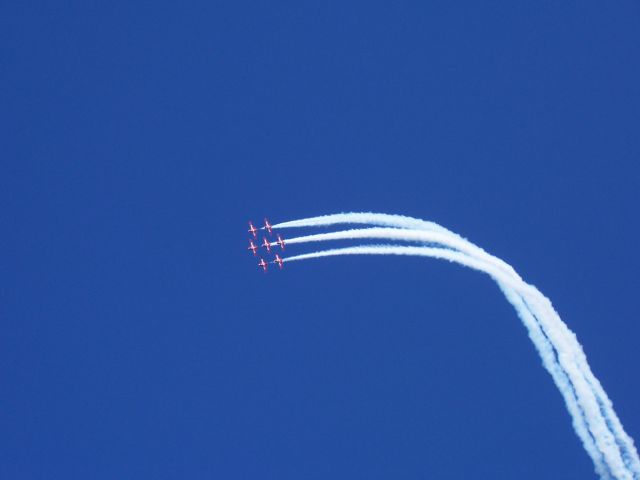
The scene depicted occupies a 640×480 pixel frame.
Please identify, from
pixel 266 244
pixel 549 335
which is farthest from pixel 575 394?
pixel 266 244

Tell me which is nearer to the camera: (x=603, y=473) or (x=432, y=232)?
(x=603, y=473)

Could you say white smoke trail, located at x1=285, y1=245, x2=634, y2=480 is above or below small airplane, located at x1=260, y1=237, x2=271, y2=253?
below

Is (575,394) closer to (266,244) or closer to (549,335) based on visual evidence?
(549,335)

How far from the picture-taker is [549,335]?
25391mm

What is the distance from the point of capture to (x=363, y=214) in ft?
87.9

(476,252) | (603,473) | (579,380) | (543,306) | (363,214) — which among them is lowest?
(603,473)

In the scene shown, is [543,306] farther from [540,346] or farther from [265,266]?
[265,266]

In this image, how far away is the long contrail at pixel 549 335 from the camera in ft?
80.9

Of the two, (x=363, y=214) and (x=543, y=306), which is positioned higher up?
(x=363, y=214)

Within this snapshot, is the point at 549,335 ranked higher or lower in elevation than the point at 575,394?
higher

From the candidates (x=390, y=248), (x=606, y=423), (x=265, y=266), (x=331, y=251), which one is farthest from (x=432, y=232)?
(x=606, y=423)

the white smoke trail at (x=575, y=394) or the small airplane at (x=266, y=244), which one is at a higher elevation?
the small airplane at (x=266, y=244)

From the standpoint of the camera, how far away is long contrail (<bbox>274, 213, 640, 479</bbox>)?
24656 millimetres

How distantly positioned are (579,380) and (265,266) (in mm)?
9740
